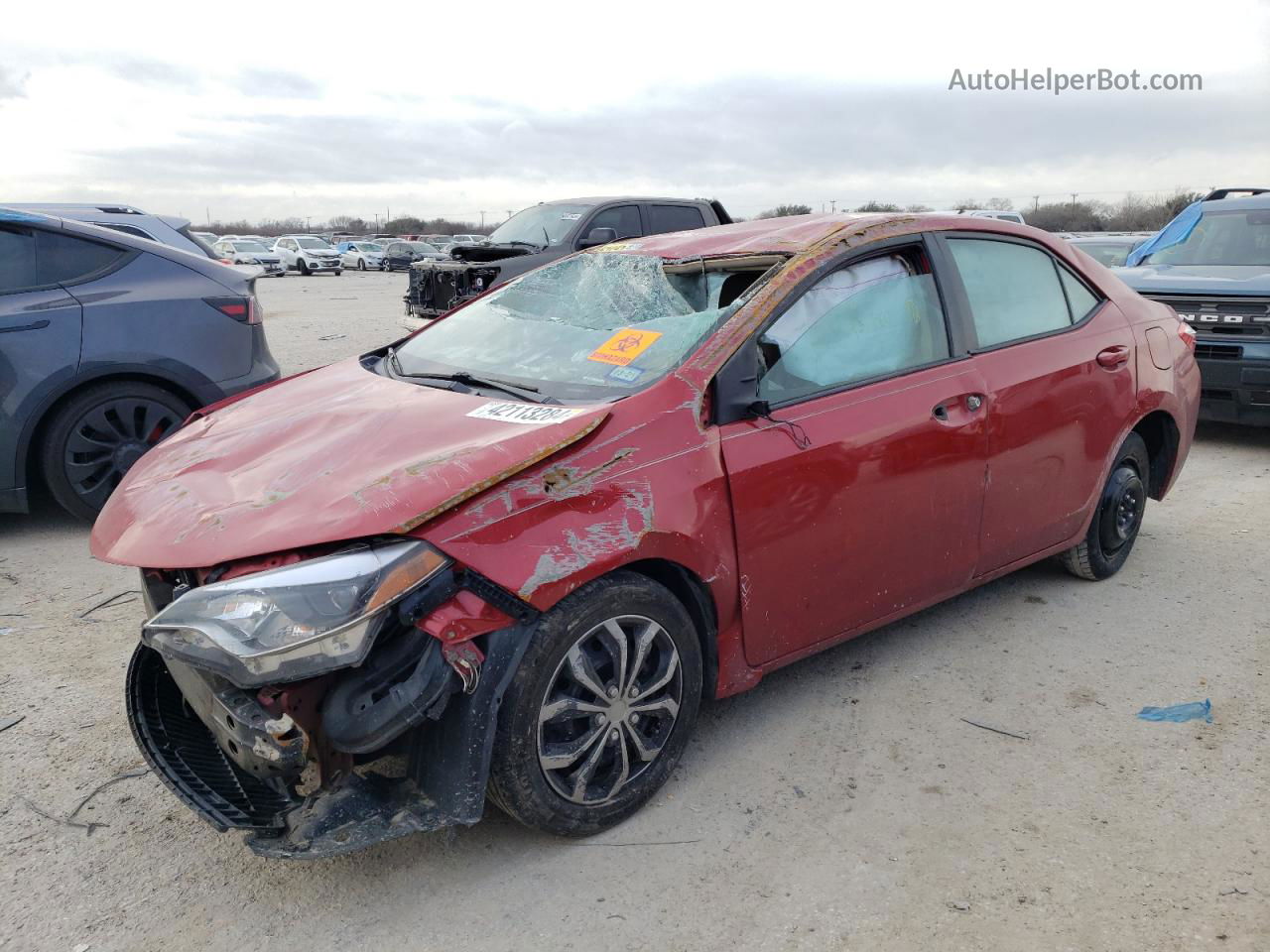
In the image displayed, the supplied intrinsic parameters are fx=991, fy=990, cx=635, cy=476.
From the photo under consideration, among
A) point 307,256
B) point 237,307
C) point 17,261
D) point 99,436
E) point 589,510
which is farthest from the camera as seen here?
point 307,256

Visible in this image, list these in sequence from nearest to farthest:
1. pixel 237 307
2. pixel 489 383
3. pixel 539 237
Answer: pixel 489 383, pixel 237 307, pixel 539 237

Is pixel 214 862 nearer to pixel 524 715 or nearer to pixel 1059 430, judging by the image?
pixel 524 715

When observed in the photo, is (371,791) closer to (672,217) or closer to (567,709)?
(567,709)

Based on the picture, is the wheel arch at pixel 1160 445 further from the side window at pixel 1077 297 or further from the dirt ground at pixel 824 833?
the dirt ground at pixel 824 833

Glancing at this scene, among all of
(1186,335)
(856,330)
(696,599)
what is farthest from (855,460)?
(1186,335)

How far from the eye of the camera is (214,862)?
267cm

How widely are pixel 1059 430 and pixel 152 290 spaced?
4.72 meters

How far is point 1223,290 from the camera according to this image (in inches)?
288

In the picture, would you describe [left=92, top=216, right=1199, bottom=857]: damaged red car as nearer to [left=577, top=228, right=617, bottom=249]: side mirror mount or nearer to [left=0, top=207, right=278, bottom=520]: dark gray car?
A: [left=0, top=207, right=278, bottom=520]: dark gray car

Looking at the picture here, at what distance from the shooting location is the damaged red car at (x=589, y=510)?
234 centimetres

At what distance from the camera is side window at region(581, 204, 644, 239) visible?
37.9ft

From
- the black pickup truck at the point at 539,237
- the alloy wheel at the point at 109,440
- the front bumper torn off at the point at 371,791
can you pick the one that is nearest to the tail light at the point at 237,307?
the alloy wheel at the point at 109,440

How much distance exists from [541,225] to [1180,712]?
9.80 m

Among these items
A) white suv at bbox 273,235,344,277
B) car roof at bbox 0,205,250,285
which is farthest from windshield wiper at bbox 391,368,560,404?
white suv at bbox 273,235,344,277
